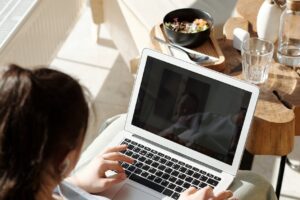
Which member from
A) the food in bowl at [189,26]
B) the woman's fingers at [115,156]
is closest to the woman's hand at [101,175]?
the woman's fingers at [115,156]

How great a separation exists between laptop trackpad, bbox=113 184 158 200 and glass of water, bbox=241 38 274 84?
17.0 inches

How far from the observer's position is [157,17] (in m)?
2.06

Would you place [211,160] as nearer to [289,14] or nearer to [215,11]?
[289,14]

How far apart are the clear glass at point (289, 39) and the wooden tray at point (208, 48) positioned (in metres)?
0.17

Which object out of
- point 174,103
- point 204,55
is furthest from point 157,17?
point 174,103

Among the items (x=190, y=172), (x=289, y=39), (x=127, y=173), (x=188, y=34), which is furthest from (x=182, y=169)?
(x=289, y=39)

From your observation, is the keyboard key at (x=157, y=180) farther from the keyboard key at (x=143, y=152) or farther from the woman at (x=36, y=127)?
the woman at (x=36, y=127)

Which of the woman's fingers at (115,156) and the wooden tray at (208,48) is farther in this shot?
the wooden tray at (208,48)

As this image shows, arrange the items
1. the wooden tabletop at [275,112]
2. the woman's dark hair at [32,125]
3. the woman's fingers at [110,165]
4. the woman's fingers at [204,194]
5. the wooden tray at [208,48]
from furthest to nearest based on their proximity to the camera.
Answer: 1. the wooden tray at [208,48]
2. the wooden tabletop at [275,112]
3. the woman's fingers at [110,165]
4. the woman's fingers at [204,194]
5. the woman's dark hair at [32,125]

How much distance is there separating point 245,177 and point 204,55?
37cm

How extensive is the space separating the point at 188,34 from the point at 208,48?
8 centimetres

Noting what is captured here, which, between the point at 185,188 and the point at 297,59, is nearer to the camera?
the point at 185,188

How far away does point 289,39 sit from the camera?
1490mm

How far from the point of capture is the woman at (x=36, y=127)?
0.78 metres
